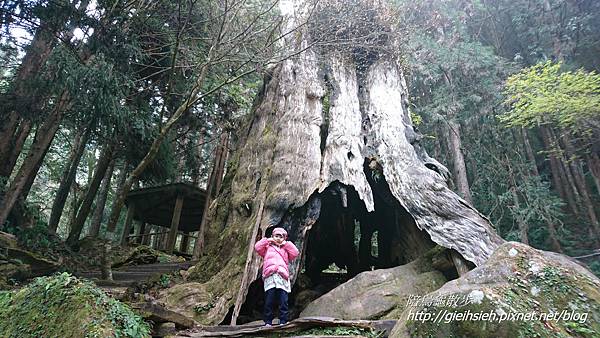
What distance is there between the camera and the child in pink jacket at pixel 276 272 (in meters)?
4.47

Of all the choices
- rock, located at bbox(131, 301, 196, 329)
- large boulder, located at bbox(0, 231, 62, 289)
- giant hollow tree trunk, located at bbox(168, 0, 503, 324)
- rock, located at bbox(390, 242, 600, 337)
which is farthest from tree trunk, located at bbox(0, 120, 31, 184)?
rock, located at bbox(390, 242, 600, 337)

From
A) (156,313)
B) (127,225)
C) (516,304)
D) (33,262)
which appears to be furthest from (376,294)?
(127,225)

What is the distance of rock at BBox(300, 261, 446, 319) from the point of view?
528 centimetres

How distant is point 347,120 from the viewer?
8008 millimetres

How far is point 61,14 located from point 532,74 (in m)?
10.4

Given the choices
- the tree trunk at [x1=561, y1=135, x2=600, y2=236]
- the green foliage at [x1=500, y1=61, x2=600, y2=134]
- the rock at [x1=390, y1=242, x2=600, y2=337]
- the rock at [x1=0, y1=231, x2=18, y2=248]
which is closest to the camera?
the rock at [x1=390, y1=242, x2=600, y2=337]

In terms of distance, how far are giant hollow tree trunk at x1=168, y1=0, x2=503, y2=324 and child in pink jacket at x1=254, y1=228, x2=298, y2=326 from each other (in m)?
0.83

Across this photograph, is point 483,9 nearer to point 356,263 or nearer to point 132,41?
point 356,263

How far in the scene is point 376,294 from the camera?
5520mm

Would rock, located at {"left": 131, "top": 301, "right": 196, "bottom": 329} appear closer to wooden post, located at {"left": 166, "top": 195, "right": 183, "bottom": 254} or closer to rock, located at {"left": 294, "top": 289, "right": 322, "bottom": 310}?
rock, located at {"left": 294, "top": 289, "right": 322, "bottom": 310}

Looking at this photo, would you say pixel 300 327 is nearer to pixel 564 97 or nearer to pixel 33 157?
pixel 33 157

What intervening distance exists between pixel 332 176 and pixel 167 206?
9.79m

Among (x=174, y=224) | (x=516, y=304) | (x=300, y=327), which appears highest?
(x=174, y=224)

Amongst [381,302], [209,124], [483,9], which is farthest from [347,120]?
[483,9]
